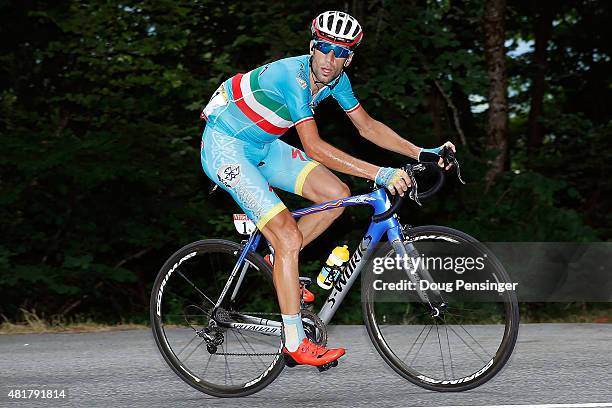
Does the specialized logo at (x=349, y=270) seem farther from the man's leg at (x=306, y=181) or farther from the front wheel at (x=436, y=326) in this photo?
the man's leg at (x=306, y=181)

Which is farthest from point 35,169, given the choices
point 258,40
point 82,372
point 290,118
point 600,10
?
point 600,10

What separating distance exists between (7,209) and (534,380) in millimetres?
7251

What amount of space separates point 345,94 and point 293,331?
138 centimetres

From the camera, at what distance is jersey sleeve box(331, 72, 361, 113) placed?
5586 mm

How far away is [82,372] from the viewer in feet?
20.6

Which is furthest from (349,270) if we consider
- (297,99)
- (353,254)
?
(297,99)

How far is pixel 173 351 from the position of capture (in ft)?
19.3

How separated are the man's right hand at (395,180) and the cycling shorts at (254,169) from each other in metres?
0.69

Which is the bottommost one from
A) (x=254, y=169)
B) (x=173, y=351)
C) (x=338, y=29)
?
(x=173, y=351)

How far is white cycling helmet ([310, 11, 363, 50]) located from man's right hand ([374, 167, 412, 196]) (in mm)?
708

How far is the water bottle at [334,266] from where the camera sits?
218 inches

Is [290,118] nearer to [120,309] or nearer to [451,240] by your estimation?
[451,240]

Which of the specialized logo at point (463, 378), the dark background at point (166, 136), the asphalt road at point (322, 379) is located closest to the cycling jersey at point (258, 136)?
the asphalt road at point (322, 379)

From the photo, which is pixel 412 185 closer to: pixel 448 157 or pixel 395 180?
pixel 395 180
